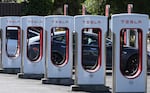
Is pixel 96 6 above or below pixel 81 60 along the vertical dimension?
above

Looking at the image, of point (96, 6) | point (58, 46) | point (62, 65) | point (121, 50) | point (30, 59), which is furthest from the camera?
point (96, 6)

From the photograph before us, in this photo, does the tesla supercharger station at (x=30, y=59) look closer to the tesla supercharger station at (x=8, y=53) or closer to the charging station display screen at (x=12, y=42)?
the tesla supercharger station at (x=8, y=53)

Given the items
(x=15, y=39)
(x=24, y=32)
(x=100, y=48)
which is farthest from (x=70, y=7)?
(x=100, y=48)

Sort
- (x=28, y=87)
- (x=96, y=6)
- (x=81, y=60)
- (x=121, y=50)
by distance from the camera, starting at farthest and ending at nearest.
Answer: (x=96, y=6), (x=28, y=87), (x=81, y=60), (x=121, y=50)

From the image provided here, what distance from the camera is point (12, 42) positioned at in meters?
19.4

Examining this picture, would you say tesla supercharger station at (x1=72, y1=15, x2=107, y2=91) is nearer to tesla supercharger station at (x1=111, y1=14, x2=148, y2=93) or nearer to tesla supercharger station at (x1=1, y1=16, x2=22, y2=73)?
tesla supercharger station at (x1=111, y1=14, x2=148, y2=93)

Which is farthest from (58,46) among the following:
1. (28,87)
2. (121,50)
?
(121,50)

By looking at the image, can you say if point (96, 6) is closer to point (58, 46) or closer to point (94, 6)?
point (94, 6)

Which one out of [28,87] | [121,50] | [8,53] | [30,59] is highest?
[121,50]

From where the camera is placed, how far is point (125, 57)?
57.6 feet

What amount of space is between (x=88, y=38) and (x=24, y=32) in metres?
2.67

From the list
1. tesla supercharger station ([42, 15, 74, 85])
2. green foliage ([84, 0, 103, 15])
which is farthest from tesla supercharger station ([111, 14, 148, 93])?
green foliage ([84, 0, 103, 15])

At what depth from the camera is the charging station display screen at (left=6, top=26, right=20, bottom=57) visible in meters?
18.2

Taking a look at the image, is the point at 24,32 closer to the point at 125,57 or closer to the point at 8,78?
the point at 8,78
